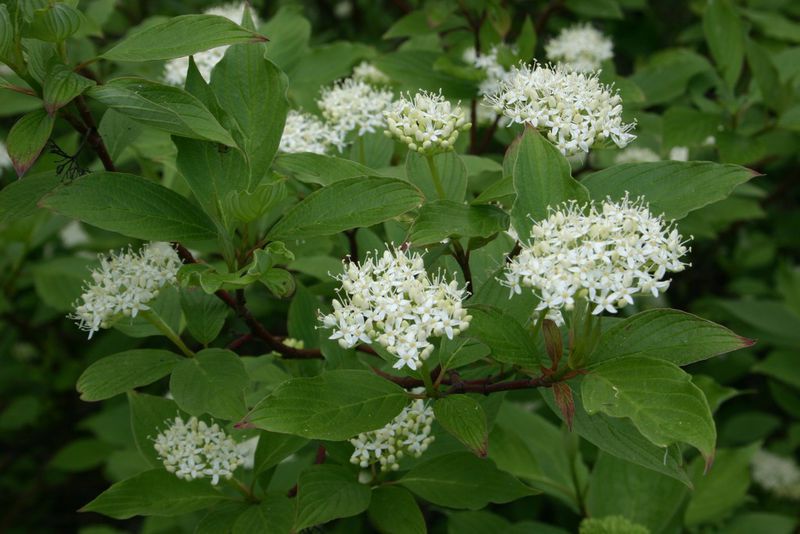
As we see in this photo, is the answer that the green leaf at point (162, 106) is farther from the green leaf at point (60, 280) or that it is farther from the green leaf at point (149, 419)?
the green leaf at point (60, 280)

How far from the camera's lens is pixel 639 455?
1.35 meters

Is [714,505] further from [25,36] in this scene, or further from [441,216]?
[25,36]

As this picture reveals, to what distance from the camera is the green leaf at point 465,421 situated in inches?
54.3

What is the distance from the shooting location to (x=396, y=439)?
5.40 feet

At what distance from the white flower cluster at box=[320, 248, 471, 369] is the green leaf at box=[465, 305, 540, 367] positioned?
3 cm

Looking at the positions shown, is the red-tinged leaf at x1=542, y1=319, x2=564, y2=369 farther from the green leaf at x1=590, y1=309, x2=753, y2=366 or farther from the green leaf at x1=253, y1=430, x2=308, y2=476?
the green leaf at x1=253, y1=430, x2=308, y2=476

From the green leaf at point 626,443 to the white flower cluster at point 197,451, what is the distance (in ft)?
2.25

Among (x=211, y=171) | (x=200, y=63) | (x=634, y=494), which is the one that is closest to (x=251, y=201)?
(x=211, y=171)

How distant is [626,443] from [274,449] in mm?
725

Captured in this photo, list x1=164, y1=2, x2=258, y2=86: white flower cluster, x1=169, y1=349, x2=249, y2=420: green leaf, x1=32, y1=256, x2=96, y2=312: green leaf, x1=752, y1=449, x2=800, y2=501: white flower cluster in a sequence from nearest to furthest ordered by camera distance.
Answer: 1. x1=169, y1=349, x2=249, y2=420: green leaf
2. x1=164, y1=2, x2=258, y2=86: white flower cluster
3. x1=32, y1=256, x2=96, y2=312: green leaf
4. x1=752, y1=449, x2=800, y2=501: white flower cluster

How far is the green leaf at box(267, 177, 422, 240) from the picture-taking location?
1469 millimetres

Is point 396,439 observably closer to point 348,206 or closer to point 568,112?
point 348,206

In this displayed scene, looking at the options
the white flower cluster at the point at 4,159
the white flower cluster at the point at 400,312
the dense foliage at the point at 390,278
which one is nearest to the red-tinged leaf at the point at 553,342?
the dense foliage at the point at 390,278

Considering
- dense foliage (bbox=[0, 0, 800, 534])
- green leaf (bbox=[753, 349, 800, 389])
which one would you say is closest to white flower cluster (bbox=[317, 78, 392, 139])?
dense foliage (bbox=[0, 0, 800, 534])
